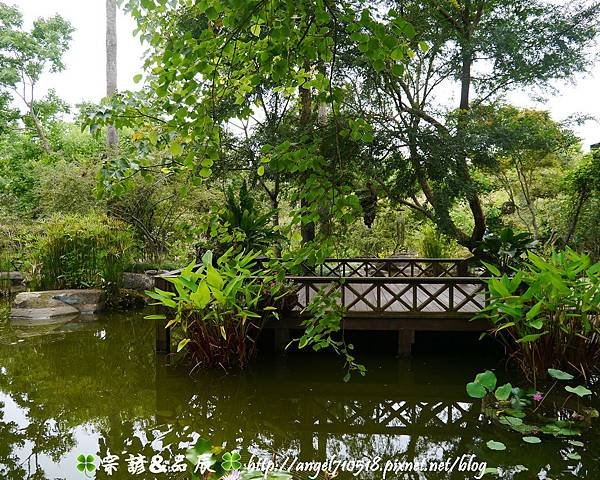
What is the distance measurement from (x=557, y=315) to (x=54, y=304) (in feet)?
25.5

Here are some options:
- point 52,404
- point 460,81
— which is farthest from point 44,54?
point 52,404

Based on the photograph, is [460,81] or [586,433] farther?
[460,81]

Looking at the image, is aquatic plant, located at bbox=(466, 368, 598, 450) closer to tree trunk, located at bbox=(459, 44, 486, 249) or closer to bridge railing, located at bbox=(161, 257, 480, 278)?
tree trunk, located at bbox=(459, 44, 486, 249)

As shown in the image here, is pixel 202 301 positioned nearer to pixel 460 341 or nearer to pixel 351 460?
pixel 351 460

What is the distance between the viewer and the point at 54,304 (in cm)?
859

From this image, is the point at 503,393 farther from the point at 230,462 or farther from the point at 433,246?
the point at 433,246

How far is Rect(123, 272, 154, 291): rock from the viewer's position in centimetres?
1014

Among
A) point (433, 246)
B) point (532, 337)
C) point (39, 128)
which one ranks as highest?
point (39, 128)

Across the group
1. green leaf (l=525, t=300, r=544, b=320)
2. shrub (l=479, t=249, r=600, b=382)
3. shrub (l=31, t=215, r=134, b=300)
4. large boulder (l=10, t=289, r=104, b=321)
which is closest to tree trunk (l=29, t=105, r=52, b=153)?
shrub (l=31, t=215, r=134, b=300)

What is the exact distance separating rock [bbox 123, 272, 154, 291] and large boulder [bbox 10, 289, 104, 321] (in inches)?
41.0

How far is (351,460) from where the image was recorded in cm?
335

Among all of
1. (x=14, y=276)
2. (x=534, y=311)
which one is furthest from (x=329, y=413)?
(x=14, y=276)

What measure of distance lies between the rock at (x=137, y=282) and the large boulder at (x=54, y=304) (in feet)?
3.41

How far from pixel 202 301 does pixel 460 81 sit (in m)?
5.70
